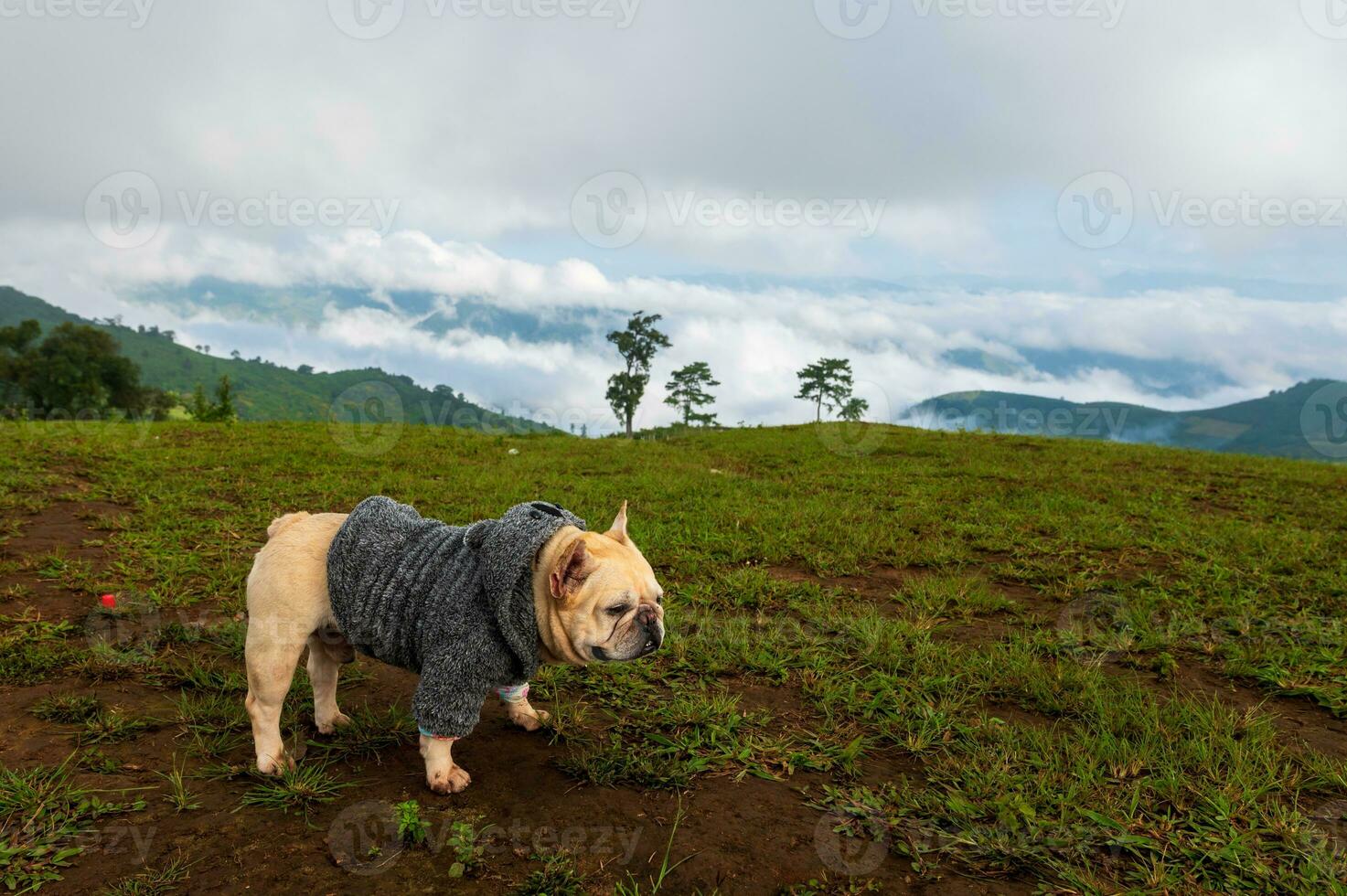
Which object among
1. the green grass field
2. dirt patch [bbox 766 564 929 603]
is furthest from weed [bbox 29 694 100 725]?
dirt patch [bbox 766 564 929 603]

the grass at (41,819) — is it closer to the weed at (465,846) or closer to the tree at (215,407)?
the weed at (465,846)

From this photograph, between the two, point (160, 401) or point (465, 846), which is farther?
point (160, 401)

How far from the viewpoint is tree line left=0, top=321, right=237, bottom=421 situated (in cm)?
6738

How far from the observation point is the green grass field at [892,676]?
3.51m

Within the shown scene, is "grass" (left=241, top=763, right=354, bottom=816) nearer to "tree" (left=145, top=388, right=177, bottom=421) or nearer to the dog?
the dog

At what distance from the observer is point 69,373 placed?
2721 inches

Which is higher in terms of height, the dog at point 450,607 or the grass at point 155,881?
the dog at point 450,607

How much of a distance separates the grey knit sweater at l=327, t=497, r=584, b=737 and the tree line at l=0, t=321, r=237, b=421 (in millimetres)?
74491

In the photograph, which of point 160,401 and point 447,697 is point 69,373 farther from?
point 447,697

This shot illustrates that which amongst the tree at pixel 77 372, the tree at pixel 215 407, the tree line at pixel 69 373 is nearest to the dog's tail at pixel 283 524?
the tree at pixel 215 407

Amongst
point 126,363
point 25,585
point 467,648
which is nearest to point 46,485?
point 25,585

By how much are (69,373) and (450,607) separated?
88.8m

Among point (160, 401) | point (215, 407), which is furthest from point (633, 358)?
point (160, 401)

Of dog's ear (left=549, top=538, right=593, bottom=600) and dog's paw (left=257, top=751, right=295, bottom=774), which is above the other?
dog's ear (left=549, top=538, right=593, bottom=600)
